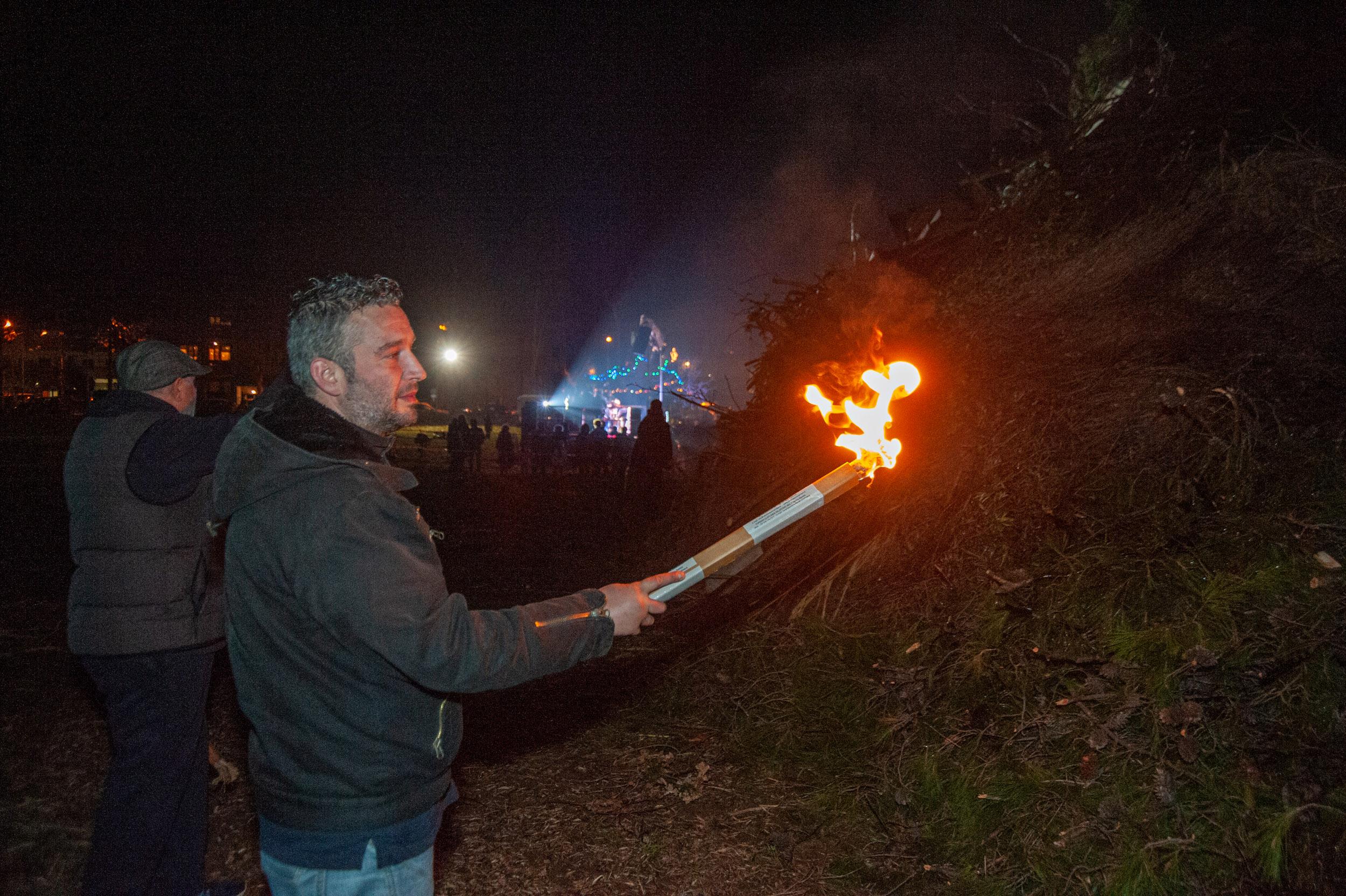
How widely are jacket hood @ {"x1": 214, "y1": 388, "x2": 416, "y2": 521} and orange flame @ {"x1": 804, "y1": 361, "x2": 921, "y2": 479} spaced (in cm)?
163

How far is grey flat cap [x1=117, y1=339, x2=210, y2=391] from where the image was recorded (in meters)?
3.62

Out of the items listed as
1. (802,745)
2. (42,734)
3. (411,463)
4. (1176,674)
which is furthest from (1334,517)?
(411,463)

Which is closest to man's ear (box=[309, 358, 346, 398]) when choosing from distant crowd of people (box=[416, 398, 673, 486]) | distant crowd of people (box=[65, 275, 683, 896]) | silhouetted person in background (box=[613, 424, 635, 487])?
distant crowd of people (box=[65, 275, 683, 896])

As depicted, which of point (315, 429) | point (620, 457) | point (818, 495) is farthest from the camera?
point (620, 457)

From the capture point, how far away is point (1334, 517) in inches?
163

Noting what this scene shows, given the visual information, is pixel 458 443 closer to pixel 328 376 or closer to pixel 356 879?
pixel 328 376

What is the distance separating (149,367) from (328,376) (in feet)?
7.05

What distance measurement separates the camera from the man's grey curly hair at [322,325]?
2.07m

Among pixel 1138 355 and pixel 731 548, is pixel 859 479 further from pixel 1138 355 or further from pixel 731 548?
pixel 1138 355

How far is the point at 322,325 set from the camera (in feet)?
6.81

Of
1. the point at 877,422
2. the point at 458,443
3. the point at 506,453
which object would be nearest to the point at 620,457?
the point at 506,453

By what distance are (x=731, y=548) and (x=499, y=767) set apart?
331cm

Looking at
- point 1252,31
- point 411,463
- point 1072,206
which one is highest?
point 1252,31

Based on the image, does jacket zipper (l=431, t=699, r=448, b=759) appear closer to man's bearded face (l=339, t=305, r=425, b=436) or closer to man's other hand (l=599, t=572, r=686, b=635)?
man's other hand (l=599, t=572, r=686, b=635)
